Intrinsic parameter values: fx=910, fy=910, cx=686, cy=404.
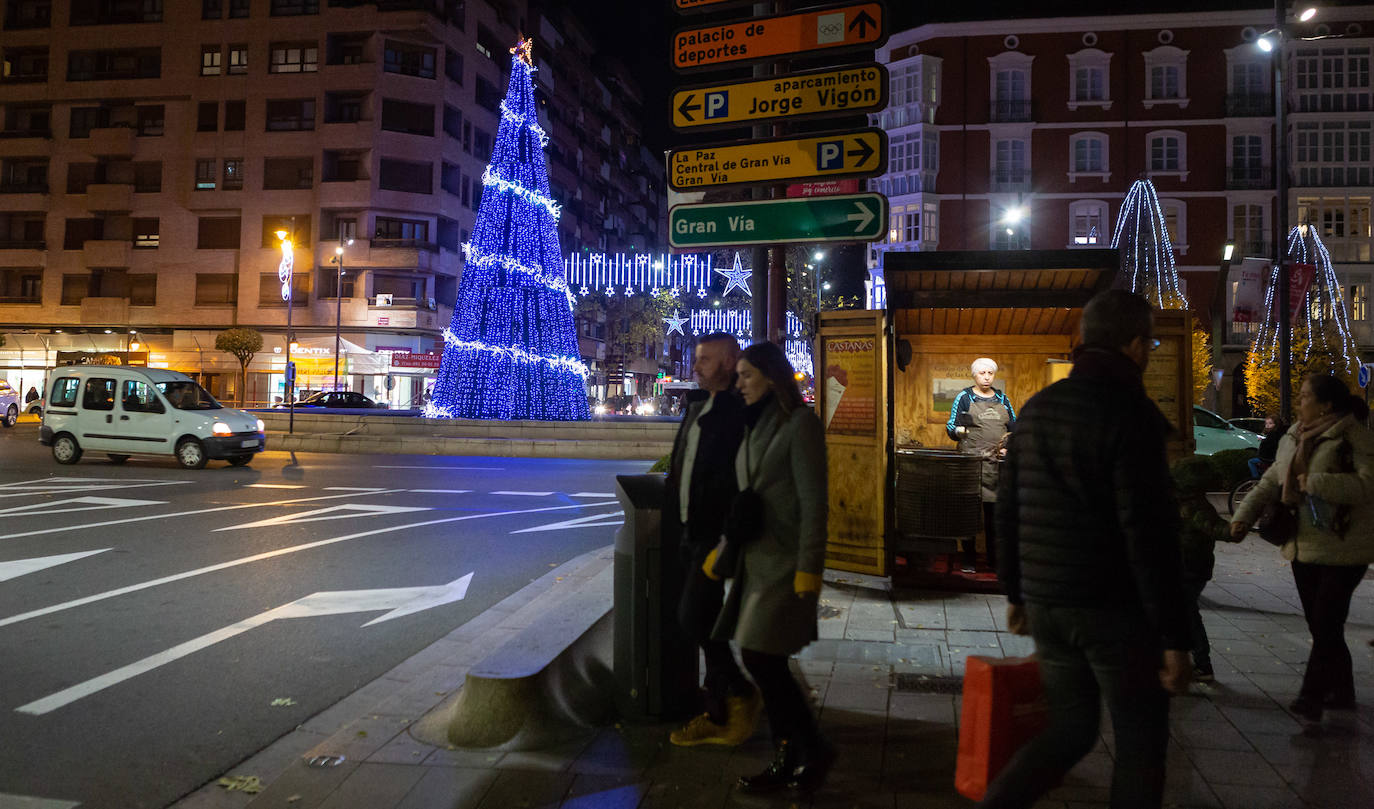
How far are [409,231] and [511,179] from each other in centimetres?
2391

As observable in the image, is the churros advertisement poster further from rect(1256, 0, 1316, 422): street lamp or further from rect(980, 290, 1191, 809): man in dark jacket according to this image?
rect(1256, 0, 1316, 422): street lamp

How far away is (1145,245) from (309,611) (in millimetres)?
39611

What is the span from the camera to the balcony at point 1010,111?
139 feet

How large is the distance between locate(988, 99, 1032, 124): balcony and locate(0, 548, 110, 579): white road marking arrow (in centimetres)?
4225

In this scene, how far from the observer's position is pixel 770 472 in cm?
342

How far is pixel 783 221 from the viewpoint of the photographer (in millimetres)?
5934

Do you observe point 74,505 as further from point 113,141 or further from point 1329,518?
point 113,141

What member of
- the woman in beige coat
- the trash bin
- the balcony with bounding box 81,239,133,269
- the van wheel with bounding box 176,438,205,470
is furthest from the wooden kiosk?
the balcony with bounding box 81,239,133,269

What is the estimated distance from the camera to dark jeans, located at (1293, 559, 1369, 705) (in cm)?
423

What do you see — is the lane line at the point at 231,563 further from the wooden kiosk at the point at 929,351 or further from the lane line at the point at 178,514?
the wooden kiosk at the point at 929,351

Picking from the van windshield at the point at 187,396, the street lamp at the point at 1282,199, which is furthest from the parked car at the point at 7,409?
the street lamp at the point at 1282,199

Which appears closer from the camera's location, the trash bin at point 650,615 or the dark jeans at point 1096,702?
the dark jeans at point 1096,702

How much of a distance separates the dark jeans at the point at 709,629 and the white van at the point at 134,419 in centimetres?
1582

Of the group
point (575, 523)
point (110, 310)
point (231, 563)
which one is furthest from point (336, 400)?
point (231, 563)
